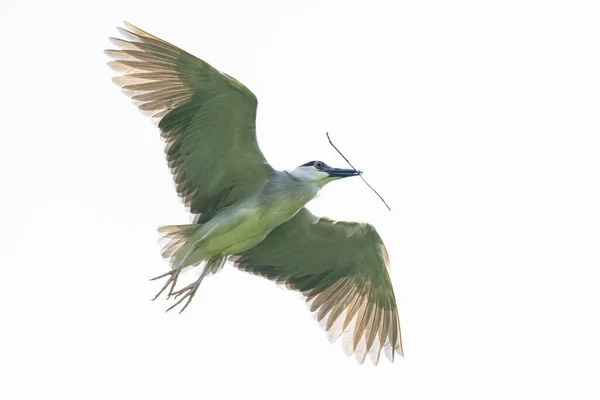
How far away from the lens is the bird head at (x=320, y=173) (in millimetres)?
11484

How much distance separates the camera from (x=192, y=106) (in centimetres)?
1130

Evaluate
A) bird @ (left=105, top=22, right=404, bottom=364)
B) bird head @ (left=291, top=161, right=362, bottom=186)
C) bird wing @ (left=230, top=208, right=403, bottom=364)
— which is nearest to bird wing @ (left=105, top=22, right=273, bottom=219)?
bird @ (left=105, top=22, right=404, bottom=364)

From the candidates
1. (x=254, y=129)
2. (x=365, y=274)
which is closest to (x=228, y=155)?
(x=254, y=129)

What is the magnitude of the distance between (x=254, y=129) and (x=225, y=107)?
15.6 inches

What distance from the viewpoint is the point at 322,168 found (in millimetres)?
11586

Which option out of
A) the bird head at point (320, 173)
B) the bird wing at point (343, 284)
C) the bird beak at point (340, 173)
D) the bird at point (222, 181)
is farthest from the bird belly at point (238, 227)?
the bird wing at point (343, 284)

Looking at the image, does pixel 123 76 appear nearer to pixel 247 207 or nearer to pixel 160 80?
pixel 160 80

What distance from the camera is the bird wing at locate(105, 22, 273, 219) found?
439 inches

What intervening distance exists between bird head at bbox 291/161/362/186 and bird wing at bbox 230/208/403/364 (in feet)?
3.47

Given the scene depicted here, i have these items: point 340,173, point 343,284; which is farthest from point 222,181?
point 343,284

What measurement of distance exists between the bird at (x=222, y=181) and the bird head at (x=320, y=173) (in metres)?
0.01

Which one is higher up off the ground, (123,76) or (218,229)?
(123,76)

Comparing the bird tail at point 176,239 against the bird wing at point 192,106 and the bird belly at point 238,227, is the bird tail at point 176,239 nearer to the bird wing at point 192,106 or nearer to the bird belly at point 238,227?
the bird belly at point 238,227

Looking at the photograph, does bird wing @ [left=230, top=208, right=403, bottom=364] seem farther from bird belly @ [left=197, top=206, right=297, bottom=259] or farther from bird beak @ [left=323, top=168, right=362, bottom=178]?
bird beak @ [left=323, top=168, right=362, bottom=178]
